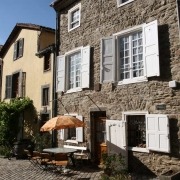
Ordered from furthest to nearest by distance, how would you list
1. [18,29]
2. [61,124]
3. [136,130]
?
[18,29]
[61,124]
[136,130]

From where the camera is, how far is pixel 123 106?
389 inches

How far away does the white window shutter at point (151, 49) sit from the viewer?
28.8 ft

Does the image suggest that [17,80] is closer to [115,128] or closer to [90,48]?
[90,48]

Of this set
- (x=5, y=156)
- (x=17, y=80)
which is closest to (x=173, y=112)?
(x=5, y=156)

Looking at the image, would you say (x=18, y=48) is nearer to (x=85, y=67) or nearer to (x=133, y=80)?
(x=85, y=67)

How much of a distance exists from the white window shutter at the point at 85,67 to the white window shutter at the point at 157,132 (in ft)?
11.4

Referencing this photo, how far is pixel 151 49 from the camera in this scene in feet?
29.5

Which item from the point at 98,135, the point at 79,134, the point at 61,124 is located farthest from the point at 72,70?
the point at 61,124

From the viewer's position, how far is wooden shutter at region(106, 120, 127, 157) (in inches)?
374

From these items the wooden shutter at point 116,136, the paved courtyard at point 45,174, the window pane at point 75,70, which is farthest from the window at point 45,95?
the wooden shutter at point 116,136

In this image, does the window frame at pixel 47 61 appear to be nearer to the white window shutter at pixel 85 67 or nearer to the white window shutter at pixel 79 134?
the white window shutter at pixel 85 67

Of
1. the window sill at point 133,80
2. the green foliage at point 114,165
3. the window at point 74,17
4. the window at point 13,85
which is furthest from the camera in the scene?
the window at point 13,85

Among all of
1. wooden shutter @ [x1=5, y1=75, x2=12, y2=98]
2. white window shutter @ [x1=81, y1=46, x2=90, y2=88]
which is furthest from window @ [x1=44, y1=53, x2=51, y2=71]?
wooden shutter @ [x1=5, y1=75, x2=12, y2=98]

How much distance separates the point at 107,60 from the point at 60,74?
3.28m
